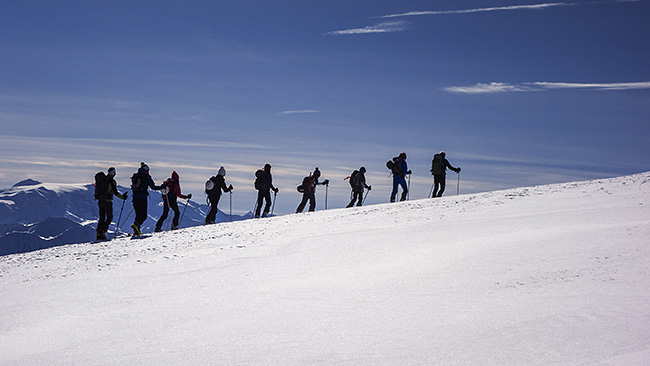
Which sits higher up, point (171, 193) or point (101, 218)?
point (171, 193)

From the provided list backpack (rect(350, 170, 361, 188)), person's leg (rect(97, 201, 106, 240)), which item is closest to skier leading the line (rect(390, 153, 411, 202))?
backpack (rect(350, 170, 361, 188))

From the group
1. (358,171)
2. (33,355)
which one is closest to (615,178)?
(358,171)

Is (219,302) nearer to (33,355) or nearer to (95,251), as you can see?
(33,355)

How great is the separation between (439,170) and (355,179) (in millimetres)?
4296

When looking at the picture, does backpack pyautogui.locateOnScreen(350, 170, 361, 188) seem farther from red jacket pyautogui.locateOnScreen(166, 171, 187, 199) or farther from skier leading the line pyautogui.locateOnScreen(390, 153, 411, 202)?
red jacket pyautogui.locateOnScreen(166, 171, 187, 199)

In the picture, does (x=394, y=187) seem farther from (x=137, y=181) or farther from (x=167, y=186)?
(x=137, y=181)

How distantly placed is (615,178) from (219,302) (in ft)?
44.1

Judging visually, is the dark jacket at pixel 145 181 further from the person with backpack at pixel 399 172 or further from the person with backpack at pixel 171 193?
the person with backpack at pixel 399 172

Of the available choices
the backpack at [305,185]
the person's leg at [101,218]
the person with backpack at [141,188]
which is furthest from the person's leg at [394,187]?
the person's leg at [101,218]

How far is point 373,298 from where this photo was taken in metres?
6.45

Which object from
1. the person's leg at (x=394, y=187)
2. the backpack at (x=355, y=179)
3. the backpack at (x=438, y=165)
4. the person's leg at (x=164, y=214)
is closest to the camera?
the person's leg at (x=164, y=214)

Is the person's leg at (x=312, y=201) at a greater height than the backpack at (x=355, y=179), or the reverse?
the backpack at (x=355, y=179)

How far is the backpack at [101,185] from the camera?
53.8 ft

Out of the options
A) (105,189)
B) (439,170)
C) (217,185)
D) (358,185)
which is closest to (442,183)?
(439,170)
